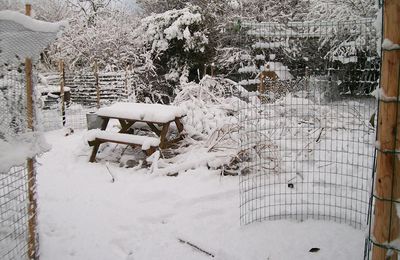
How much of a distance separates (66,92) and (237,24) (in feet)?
22.9

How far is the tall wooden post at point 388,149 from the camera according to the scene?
1.72 meters

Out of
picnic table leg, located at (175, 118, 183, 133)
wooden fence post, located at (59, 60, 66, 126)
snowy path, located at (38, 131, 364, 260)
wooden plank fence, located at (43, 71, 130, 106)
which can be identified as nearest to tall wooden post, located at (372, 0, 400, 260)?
snowy path, located at (38, 131, 364, 260)

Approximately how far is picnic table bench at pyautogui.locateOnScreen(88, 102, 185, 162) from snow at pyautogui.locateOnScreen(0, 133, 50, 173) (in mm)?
2865

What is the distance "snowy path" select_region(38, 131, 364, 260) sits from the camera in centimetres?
345

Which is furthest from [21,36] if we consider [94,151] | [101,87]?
[101,87]

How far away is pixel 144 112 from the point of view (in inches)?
236

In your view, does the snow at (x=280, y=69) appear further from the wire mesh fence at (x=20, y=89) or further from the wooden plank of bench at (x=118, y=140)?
the wooden plank of bench at (x=118, y=140)

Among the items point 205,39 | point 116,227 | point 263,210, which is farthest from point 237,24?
point 205,39

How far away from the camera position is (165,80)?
12.0 meters

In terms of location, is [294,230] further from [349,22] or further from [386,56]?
[386,56]

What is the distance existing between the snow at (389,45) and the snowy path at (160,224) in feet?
6.76

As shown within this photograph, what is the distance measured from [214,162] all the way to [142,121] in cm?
133

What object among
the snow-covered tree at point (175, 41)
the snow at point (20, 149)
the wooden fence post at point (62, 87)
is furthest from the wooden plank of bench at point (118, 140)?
the snow-covered tree at point (175, 41)

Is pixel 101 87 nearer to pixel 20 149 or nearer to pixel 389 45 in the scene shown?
pixel 20 149
